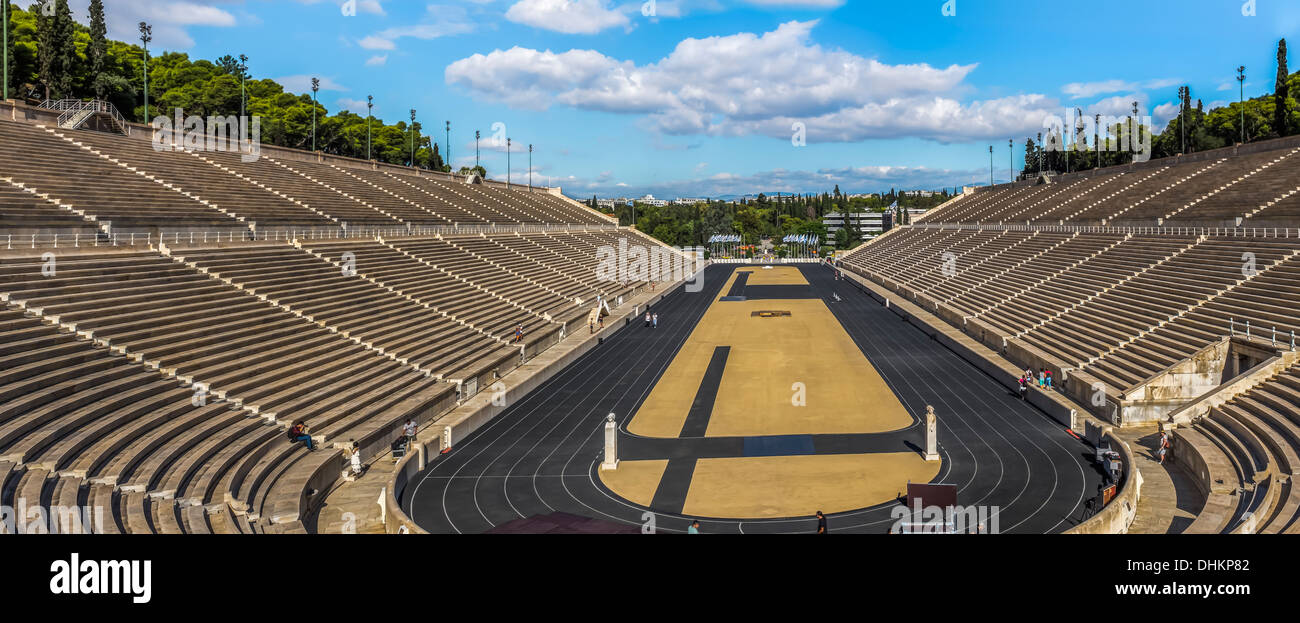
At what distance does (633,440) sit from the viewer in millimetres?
19938

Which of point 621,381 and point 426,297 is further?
point 426,297

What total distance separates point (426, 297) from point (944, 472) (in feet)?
73.5

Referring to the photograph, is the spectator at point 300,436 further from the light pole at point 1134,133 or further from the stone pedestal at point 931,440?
the light pole at point 1134,133

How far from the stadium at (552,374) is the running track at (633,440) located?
0.37 ft

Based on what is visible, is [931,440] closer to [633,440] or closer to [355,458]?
[633,440]

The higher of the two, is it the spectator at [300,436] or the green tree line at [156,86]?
the green tree line at [156,86]

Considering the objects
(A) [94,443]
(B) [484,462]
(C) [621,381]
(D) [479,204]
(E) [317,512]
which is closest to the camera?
(A) [94,443]

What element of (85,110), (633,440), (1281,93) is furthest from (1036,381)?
(1281,93)

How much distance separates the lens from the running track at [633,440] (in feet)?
47.3

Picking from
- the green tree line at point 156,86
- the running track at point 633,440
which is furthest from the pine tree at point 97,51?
the running track at point 633,440

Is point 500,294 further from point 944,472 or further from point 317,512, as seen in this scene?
point 944,472
